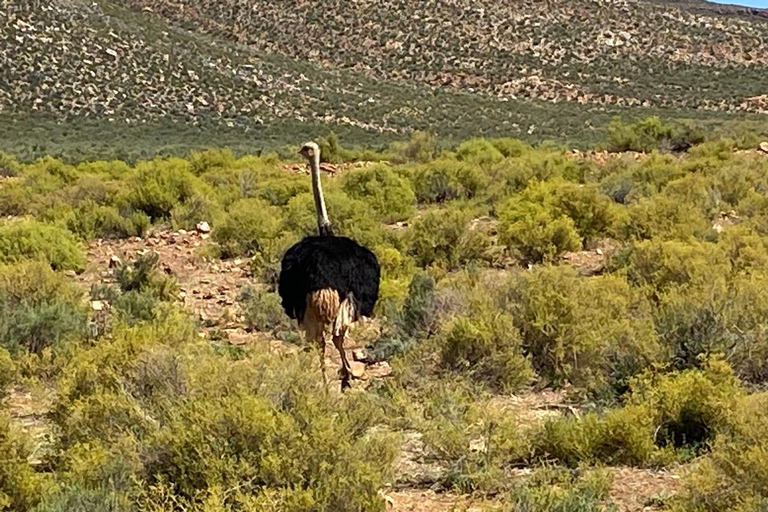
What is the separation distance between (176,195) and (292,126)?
1190 inches

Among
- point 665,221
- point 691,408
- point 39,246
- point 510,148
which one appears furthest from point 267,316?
point 510,148

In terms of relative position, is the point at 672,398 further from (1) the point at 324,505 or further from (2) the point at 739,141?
(2) the point at 739,141

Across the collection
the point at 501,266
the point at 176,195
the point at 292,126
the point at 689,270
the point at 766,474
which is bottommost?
the point at 292,126

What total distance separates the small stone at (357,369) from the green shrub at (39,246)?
5.64 metres

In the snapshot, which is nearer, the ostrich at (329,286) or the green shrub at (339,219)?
the ostrich at (329,286)

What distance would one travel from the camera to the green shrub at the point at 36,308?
942 cm

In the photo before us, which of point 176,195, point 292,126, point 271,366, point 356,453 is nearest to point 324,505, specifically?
point 356,453

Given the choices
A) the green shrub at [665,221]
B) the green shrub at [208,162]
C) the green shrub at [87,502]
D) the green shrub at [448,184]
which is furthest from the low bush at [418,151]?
the green shrub at [87,502]

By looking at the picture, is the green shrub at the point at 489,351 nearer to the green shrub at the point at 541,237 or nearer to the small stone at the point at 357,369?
the small stone at the point at 357,369

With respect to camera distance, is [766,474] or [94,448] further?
[94,448]

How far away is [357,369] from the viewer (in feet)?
30.1

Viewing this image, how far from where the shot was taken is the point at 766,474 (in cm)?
496

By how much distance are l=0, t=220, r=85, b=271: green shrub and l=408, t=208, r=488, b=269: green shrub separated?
4.63 m

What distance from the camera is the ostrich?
8.00 m
